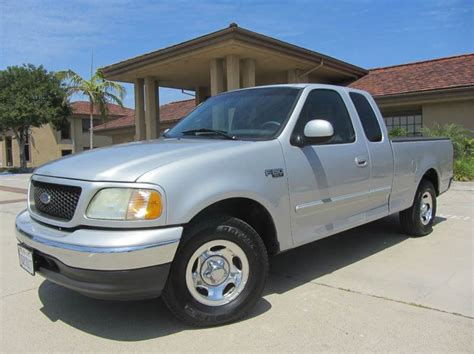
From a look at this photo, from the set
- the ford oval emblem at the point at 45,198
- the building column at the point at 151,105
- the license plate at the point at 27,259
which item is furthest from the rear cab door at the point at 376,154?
the building column at the point at 151,105

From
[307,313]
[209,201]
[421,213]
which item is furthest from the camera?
[421,213]

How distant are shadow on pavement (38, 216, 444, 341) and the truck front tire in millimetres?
215

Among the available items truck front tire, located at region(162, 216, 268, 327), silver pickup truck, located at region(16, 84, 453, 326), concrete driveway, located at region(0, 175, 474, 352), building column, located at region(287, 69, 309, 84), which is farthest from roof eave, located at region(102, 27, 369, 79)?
truck front tire, located at region(162, 216, 268, 327)

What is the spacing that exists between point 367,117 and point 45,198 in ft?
11.5

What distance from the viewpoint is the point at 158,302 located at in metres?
3.93

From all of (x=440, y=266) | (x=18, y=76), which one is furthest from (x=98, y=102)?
(x=440, y=266)

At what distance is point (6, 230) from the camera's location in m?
7.55

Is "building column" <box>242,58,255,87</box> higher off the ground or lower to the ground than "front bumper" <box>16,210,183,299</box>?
higher

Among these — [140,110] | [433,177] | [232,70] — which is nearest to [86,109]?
[140,110]

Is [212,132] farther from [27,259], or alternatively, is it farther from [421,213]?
[421,213]

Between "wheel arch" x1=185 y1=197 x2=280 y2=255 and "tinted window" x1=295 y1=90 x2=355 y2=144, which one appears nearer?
"wheel arch" x1=185 y1=197 x2=280 y2=255

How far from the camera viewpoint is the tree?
29.9 meters

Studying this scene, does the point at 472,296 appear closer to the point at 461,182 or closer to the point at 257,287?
the point at 257,287

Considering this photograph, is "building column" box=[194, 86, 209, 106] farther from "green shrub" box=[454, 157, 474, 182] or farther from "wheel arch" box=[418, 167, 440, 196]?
"wheel arch" box=[418, 167, 440, 196]
